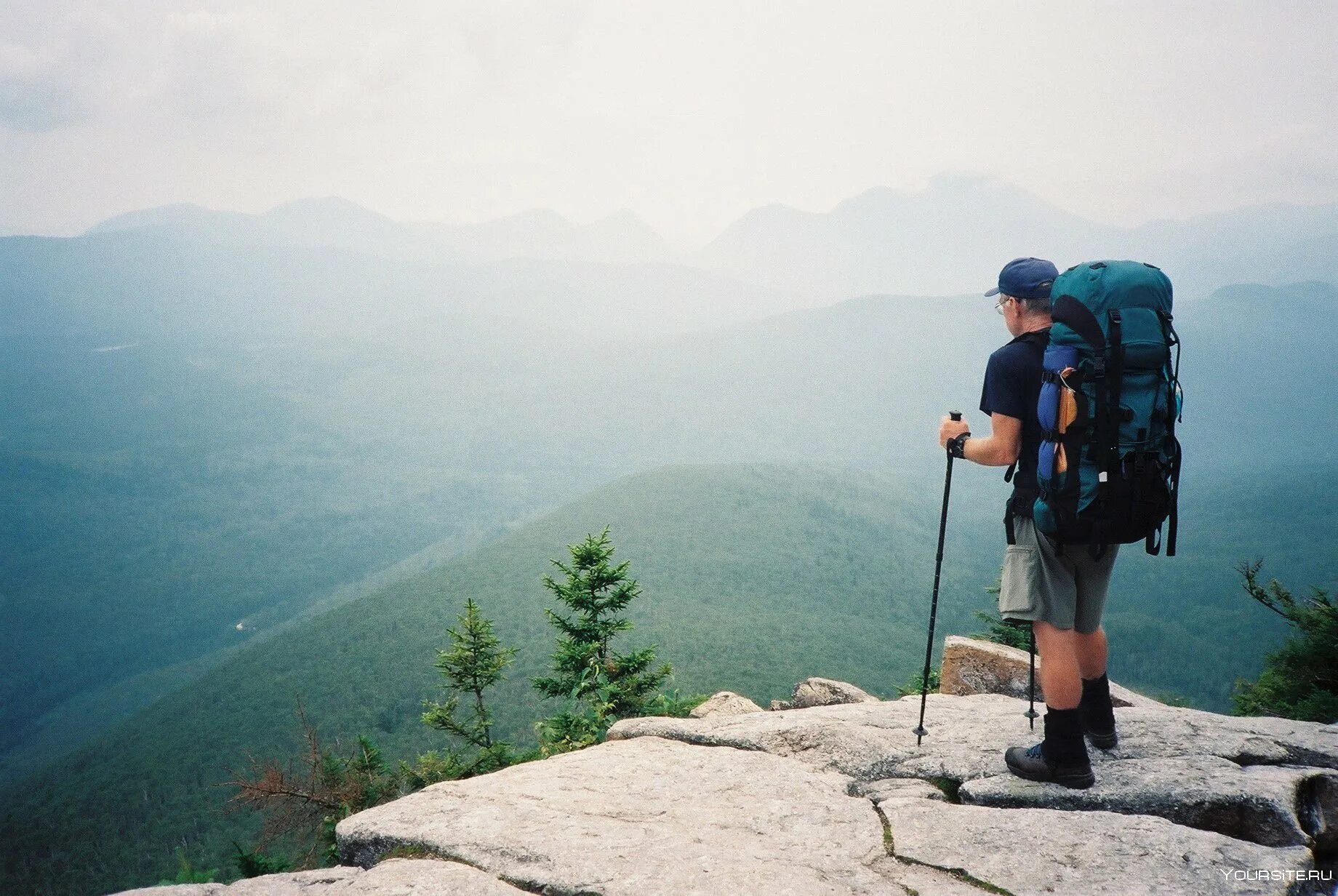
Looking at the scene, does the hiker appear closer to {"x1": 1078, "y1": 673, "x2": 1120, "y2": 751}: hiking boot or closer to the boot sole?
the boot sole

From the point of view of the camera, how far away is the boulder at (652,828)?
432 cm

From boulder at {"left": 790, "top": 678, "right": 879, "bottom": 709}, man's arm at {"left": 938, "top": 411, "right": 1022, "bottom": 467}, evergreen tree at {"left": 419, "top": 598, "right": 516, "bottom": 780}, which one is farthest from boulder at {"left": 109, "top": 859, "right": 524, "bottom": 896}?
Result: evergreen tree at {"left": 419, "top": 598, "right": 516, "bottom": 780}

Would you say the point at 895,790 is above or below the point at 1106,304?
below

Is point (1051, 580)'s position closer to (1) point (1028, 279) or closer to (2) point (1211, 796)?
(2) point (1211, 796)

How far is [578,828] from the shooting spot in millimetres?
5137

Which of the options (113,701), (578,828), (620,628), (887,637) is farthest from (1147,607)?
(113,701)

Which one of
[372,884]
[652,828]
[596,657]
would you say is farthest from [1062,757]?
[596,657]

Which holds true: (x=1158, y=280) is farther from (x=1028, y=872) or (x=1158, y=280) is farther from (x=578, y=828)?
(x=578, y=828)

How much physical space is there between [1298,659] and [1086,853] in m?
22.2

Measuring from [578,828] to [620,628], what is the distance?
423 inches

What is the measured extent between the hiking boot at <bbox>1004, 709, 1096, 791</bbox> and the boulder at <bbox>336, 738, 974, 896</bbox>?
1.36 metres

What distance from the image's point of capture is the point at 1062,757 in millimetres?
4859

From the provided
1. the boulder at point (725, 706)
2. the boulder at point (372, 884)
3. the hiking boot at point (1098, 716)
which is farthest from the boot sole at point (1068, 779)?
the boulder at point (725, 706)

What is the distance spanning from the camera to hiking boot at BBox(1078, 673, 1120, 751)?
5.36m
